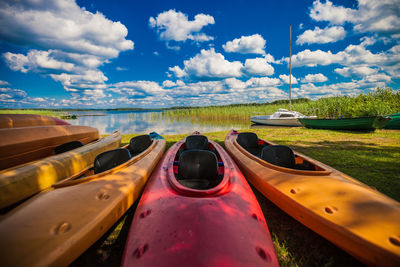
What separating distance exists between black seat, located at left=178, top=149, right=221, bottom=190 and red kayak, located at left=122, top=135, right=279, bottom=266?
0.54 metres

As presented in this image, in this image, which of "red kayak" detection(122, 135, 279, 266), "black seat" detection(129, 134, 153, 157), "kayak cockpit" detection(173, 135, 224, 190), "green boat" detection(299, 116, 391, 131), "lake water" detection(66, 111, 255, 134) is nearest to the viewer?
"red kayak" detection(122, 135, 279, 266)

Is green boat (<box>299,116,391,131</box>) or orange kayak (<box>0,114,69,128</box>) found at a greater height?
orange kayak (<box>0,114,69,128</box>)

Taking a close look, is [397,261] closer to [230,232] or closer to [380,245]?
[380,245]

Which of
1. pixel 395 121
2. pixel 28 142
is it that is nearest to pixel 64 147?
pixel 28 142

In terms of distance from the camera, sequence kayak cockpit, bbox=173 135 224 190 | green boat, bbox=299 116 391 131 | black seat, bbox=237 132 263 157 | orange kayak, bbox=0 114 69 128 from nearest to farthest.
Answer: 1. kayak cockpit, bbox=173 135 224 190
2. orange kayak, bbox=0 114 69 128
3. black seat, bbox=237 132 263 157
4. green boat, bbox=299 116 391 131

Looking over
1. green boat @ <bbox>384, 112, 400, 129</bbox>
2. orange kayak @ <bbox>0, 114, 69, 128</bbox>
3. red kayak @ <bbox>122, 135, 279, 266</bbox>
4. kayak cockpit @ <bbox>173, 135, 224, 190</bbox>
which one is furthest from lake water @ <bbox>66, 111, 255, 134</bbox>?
red kayak @ <bbox>122, 135, 279, 266</bbox>

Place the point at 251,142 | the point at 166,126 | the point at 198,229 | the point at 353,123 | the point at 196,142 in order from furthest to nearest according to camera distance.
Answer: the point at 166,126 < the point at 353,123 < the point at 251,142 < the point at 196,142 < the point at 198,229

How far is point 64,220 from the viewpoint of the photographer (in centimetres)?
169

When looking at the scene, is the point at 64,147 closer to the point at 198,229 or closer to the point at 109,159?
the point at 109,159

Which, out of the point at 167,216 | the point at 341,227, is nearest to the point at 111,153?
the point at 167,216

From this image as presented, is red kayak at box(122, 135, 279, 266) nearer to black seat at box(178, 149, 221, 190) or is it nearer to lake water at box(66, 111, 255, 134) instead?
black seat at box(178, 149, 221, 190)

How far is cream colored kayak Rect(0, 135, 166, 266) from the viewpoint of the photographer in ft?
4.43

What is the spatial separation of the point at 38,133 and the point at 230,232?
209 inches

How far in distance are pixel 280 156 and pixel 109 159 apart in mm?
3574
